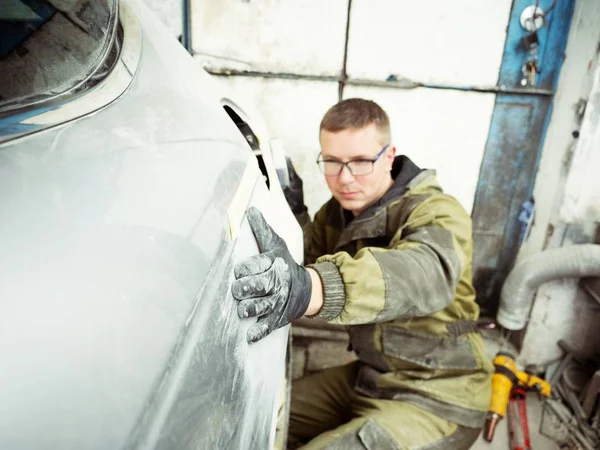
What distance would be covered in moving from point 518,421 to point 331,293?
152cm

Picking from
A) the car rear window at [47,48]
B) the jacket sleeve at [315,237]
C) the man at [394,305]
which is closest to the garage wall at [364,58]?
the jacket sleeve at [315,237]

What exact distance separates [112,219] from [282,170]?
102 cm

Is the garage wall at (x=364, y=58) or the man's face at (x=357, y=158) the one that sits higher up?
the garage wall at (x=364, y=58)

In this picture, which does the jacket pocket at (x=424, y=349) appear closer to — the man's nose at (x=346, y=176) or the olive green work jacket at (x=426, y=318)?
the olive green work jacket at (x=426, y=318)

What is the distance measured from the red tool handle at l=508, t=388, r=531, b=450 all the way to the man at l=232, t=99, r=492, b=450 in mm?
535

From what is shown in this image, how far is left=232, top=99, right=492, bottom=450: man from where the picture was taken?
100 centimetres

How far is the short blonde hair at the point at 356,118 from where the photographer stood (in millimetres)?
1416

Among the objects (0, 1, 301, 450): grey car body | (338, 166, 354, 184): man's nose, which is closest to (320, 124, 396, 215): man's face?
(338, 166, 354, 184): man's nose

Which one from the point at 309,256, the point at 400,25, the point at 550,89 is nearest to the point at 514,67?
the point at 550,89

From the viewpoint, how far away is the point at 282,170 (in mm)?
1452

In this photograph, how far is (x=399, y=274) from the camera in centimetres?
99

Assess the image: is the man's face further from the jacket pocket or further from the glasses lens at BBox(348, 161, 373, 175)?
the jacket pocket

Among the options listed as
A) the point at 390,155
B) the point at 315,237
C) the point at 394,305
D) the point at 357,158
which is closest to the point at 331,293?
the point at 394,305

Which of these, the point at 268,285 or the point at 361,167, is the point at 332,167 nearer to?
the point at 361,167
